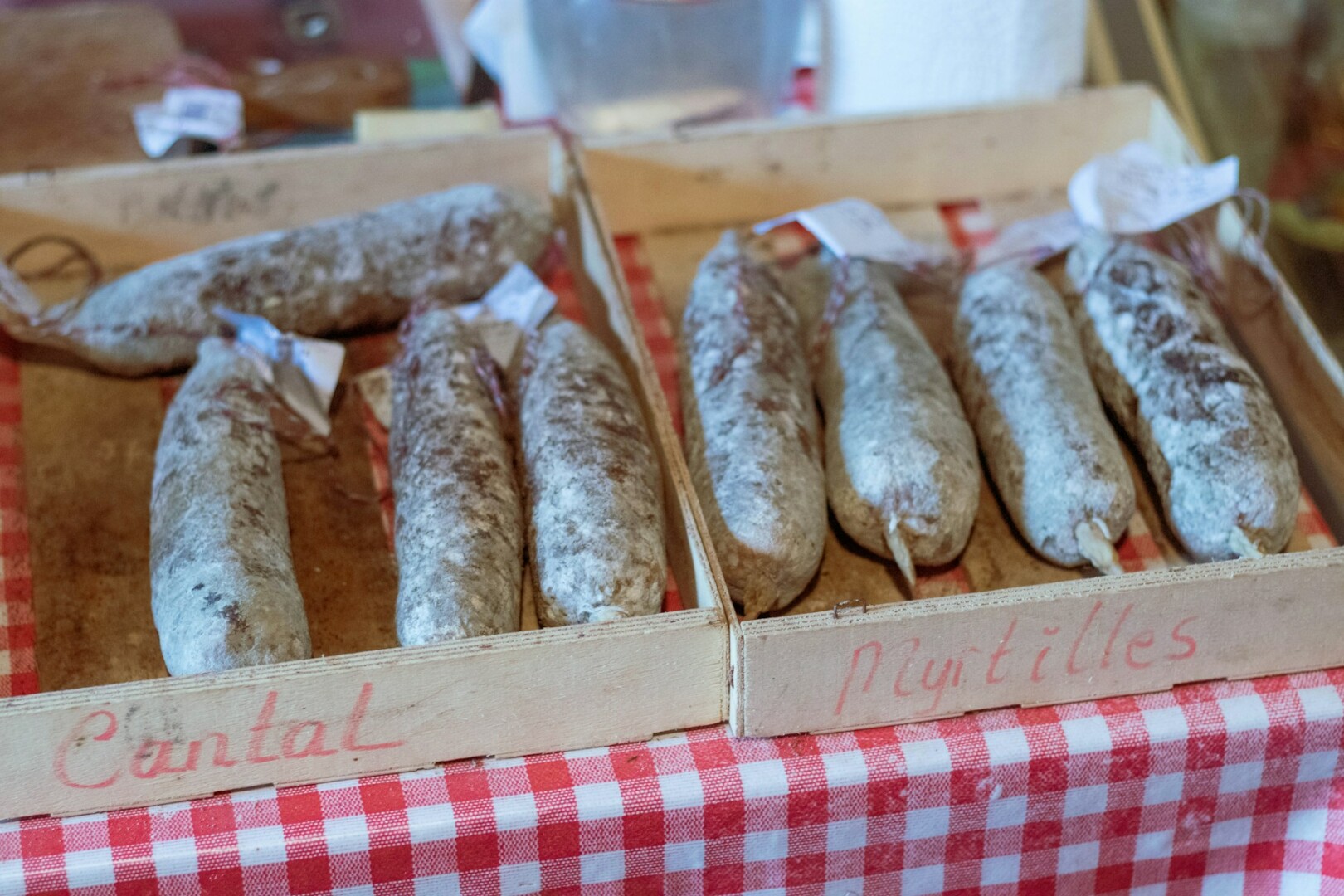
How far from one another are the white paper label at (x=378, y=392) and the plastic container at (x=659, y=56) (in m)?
0.75

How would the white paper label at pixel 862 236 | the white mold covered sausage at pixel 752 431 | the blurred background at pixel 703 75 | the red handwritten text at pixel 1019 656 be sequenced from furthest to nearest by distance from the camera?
1. the blurred background at pixel 703 75
2. the white paper label at pixel 862 236
3. the white mold covered sausage at pixel 752 431
4. the red handwritten text at pixel 1019 656

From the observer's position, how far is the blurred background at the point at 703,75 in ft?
Result: 7.82

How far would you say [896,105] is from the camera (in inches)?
95.8

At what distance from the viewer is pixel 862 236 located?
2.10m

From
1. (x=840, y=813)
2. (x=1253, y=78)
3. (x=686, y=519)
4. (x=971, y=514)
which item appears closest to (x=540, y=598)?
(x=686, y=519)

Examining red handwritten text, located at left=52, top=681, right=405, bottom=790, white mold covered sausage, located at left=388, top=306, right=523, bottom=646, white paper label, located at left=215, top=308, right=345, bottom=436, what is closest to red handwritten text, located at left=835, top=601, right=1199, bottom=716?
white mold covered sausage, located at left=388, top=306, right=523, bottom=646

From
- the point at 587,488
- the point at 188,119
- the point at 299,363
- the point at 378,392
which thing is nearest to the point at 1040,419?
the point at 587,488

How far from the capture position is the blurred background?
7.82 feet

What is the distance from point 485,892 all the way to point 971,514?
0.77m

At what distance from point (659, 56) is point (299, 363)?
0.95m

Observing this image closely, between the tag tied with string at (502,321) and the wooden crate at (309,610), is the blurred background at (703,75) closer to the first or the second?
the wooden crate at (309,610)

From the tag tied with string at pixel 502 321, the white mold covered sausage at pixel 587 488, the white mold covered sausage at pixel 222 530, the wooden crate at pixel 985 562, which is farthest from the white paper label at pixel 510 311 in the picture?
the white mold covered sausage at pixel 222 530

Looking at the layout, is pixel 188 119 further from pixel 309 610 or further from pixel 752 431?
pixel 752 431

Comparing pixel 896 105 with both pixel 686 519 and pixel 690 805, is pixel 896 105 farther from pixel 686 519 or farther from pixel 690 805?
pixel 690 805
